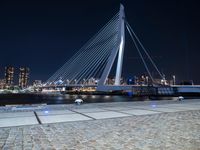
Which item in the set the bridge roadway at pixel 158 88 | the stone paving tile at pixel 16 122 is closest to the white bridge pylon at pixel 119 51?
the bridge roadway at pixel 158 88

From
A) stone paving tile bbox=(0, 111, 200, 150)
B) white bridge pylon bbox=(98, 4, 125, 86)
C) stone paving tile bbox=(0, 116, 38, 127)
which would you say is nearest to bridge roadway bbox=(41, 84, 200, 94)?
white bridge pylon bbox=(98, 4, 125, 86)

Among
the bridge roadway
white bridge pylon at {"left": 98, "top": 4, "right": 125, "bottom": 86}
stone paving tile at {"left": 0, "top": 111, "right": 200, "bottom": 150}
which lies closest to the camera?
stone paving tile at {"left": 0, "top": 111, "right": 200, "bottom": 150}

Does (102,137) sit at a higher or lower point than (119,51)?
lower

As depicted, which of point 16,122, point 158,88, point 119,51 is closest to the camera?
point 16,122

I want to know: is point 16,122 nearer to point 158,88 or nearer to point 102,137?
point 102,137

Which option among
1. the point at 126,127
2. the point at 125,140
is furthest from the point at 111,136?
the point at 126,127

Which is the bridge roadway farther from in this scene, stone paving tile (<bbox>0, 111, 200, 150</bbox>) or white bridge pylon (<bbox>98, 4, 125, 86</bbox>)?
stone paving tile (<bbox>0, 111, 200, 150</bbox>)

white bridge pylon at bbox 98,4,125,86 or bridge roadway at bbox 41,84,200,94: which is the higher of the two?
white bridge pylon at bbox 98,4,125,86

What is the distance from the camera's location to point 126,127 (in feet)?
16.7

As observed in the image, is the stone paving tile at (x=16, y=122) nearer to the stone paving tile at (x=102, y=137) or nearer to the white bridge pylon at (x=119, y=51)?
the stone paving tile at (x=102, y=137)

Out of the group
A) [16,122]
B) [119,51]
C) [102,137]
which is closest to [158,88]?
[119,51]

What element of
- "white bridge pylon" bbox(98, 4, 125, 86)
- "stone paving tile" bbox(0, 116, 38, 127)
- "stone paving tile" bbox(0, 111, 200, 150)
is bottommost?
"stone paving tile" bbox(0, 111, 200, 150)

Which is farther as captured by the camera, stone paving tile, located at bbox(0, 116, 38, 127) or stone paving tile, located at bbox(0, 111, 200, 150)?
stone paving tile, located at bbox(0, 116, 38, 127)

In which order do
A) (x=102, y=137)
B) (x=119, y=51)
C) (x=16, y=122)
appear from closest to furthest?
(x=102, y=137) → (x=16, y=122) → (x=119, y=51)
